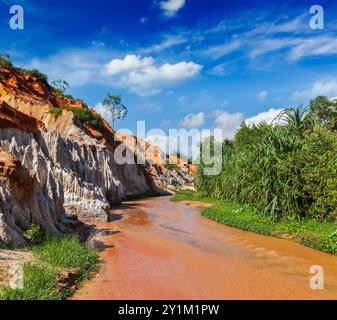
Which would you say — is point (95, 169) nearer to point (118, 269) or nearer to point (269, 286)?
point (118, 269)

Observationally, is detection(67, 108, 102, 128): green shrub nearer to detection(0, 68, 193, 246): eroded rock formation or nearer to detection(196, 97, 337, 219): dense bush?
detection(0, 68, 193, 246): eroded rock formation

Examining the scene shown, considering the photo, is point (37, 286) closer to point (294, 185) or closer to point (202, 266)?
point (202, 266)

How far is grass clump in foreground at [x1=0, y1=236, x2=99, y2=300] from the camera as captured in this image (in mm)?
7008

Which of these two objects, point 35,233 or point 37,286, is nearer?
point 37,286

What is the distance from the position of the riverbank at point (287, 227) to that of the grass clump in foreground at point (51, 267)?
337 inches

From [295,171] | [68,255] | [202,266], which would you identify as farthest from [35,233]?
[295,171]

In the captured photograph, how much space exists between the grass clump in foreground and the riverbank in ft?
28.1

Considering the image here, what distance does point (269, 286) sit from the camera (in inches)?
371

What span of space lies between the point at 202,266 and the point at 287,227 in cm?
709

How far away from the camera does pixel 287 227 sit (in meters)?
16.8

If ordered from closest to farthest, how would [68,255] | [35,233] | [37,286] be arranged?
[37,286] < [68,255] < [35,233]

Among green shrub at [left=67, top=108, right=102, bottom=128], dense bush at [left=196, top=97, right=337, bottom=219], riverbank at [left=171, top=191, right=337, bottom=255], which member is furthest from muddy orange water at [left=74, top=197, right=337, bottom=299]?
green shrub at [left=67, top=108, right=102, bottom=128]

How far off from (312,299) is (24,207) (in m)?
8.55
